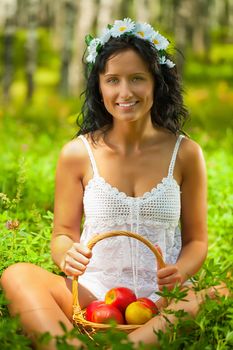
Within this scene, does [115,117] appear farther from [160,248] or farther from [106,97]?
[160,248]

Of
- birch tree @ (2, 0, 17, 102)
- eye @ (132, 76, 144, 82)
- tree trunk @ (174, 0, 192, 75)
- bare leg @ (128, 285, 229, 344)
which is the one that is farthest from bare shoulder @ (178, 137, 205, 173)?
birch tree @ (2, 0, 17, 102)

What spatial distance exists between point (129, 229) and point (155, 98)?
2.48ft

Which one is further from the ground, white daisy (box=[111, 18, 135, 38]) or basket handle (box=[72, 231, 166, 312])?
white daisy (box=[111, 18, 135, 38])

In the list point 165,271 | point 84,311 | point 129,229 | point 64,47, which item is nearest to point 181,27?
point 64,47

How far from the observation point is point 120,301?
3.66 metres

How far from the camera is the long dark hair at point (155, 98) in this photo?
406 centimetres

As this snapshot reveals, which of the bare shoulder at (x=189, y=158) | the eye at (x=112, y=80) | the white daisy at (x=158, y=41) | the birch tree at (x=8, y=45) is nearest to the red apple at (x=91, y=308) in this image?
the bare shoulder at (x=189, y=158)

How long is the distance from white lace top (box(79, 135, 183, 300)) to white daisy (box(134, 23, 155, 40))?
75 cm

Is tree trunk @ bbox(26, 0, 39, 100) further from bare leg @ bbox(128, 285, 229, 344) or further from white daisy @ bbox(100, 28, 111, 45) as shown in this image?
bare leg @ bbox(128, 285, 229, 344)

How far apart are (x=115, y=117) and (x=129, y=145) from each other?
0.55ft

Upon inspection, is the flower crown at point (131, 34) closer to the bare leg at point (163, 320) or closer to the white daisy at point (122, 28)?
the white daisy at point (122, 28)

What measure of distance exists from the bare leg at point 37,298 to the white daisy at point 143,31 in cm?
133

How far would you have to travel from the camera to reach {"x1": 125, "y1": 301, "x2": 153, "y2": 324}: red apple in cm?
354

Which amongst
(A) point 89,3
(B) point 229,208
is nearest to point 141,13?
(A) point 89,3
